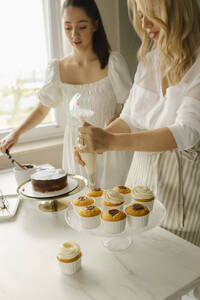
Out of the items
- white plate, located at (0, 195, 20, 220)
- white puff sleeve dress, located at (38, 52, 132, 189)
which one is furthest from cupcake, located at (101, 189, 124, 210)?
white puff sleeve dress, located at (38, 52, 132, 189)

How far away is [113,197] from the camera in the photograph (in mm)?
974

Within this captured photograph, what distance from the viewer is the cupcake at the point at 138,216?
0.89 meters

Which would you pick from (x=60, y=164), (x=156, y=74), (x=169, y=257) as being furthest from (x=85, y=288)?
(x=60, y=164)

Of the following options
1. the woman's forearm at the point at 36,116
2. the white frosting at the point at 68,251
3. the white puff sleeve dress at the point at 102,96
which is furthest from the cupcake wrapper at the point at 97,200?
the woman's forearm at the point at 36,116

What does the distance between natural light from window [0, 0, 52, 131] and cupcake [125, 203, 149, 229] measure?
1.53 meters

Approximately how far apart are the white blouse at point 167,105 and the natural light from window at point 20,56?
107 centimetres

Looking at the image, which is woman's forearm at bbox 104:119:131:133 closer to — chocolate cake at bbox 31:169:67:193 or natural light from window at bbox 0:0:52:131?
chocolate cake at bbox 31:169:67:193

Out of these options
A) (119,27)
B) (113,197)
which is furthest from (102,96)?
(113,197)

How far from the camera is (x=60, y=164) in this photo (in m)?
2.17

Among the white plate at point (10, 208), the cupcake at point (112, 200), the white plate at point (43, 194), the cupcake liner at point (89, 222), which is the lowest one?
the white plate at point (10, 208)

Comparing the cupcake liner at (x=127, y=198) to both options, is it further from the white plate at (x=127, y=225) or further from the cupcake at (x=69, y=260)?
the cupcake at (x=69, y=260)

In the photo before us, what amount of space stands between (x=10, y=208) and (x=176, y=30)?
37.2 inches

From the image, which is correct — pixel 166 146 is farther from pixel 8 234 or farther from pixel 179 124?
pixel 8 234

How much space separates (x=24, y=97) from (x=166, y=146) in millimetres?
1492
